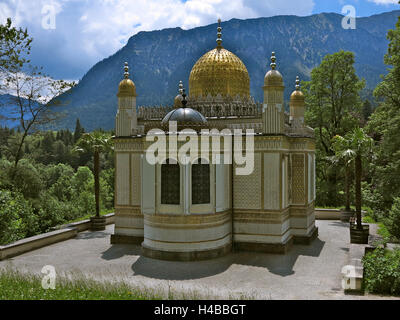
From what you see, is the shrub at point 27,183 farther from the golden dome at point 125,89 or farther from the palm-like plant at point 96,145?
the golden dome at point 125,89

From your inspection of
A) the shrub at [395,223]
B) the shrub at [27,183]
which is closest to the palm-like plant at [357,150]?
the shrub at [395,223]

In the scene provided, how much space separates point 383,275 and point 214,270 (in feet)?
16.8

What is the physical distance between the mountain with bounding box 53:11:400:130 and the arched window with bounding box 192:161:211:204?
322ft

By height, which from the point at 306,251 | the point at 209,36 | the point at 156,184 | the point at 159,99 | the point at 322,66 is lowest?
the point at 306,251

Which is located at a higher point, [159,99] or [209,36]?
[209,36]

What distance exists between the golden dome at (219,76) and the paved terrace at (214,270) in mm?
7923

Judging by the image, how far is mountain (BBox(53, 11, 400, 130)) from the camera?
403 ft

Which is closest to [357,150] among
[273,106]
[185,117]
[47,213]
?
[273,106]

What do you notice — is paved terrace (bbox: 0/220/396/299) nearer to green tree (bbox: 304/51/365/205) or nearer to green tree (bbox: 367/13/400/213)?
green tree (bbox: 367/13/400/213)

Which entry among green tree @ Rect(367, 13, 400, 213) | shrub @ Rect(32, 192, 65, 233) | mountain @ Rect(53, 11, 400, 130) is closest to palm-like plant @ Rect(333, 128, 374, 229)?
green tree @ Rect(367, 13, 400, 213)
